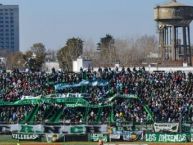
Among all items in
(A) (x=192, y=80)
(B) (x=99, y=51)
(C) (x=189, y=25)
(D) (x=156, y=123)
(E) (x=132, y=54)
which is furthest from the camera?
(E) (x=132, y=54)

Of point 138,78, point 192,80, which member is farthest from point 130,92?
point 192,80

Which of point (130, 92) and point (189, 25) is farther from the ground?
point (189, 25)

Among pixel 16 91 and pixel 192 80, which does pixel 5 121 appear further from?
pixel 192 80

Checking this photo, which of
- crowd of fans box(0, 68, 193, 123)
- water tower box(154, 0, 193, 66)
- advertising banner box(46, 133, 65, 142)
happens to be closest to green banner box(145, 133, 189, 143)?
crowd of fans box(0, 68, 193, 123)

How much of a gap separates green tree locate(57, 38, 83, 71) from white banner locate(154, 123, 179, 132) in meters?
69.7

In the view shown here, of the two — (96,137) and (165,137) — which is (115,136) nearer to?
(96,137)

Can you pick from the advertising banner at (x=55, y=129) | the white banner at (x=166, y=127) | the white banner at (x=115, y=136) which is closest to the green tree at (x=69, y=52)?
the advertising banner at (x=55, y=129)

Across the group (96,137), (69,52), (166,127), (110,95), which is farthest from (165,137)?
(69,52)

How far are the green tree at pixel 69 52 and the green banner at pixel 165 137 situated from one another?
233ft

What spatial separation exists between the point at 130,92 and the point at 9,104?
35.6ft

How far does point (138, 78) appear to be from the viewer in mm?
60500

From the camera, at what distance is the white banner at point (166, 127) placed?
169 feet

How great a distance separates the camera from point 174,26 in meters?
93.3

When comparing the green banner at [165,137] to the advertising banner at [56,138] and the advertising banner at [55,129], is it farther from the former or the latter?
the advertising banner at [56,138]
